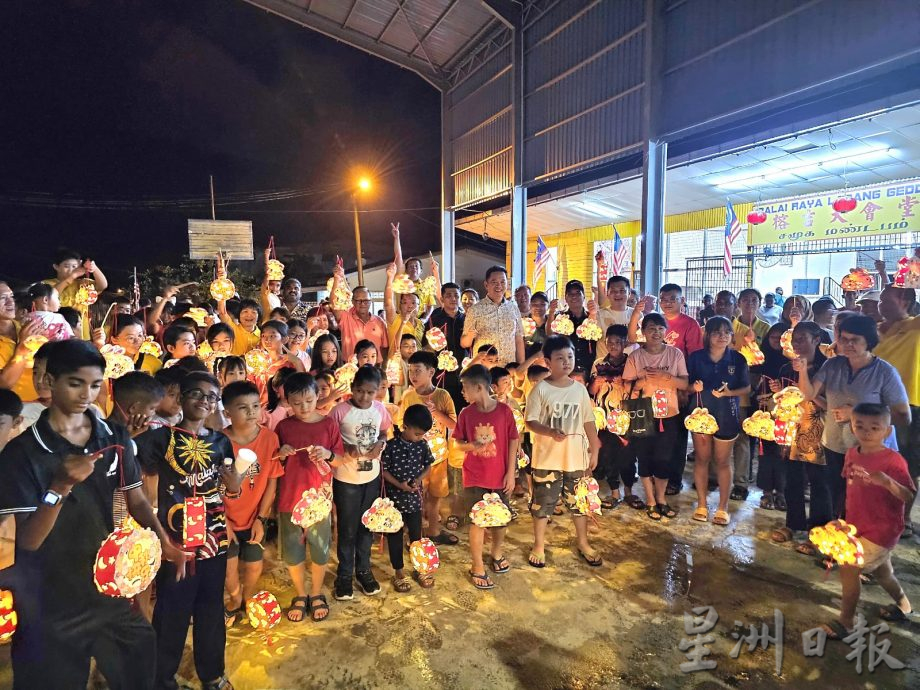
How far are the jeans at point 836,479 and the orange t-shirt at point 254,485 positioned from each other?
3884mm

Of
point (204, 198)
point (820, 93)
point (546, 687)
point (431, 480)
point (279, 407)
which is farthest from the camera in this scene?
point (204, 198)

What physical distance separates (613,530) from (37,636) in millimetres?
3865

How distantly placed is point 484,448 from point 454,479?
1.29 meters

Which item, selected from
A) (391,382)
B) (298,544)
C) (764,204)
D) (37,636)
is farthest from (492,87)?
(37,636)

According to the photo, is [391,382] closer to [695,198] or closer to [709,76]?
[709,76]

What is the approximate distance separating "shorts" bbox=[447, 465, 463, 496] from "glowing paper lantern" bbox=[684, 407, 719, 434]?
6.79ft

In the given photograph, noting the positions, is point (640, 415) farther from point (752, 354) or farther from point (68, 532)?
point (68, 532)

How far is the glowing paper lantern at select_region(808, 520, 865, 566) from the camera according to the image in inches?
112

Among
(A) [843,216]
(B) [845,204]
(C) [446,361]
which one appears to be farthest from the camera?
(A) [843,216]

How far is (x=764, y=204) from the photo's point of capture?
12.5 meters

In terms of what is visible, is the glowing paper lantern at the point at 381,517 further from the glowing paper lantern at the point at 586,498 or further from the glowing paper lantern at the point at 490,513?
the glowing paper lantern at the point at 586,498

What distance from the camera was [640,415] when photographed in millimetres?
4621

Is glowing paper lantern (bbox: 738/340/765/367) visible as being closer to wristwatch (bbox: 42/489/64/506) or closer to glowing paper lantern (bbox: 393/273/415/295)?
glowing paper lantern (bbox: 393/273/415/295)

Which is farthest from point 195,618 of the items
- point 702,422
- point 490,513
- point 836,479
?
point 836,479
